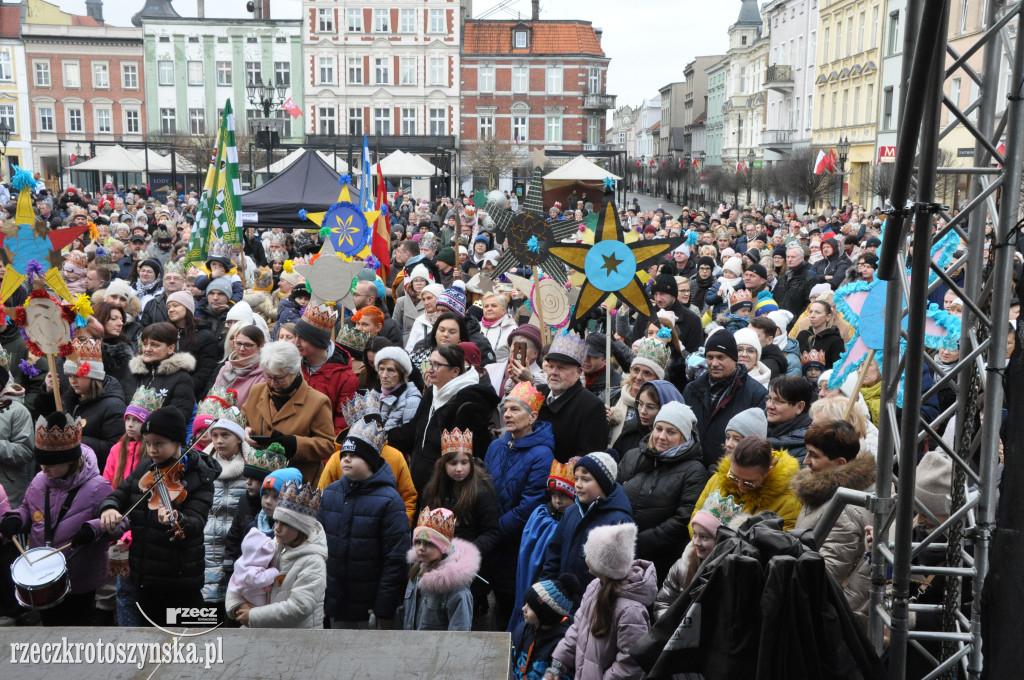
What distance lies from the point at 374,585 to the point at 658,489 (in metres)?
1.49

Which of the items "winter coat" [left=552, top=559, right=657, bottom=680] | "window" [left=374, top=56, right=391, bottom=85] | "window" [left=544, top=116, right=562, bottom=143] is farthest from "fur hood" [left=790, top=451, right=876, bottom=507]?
"window" [left=544, top=116, right=562, bottom=143]

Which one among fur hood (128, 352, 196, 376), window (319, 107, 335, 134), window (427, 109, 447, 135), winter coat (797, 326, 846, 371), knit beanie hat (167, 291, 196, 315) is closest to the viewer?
fur hood (128, 352, 196, 376)

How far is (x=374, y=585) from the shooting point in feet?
15.6

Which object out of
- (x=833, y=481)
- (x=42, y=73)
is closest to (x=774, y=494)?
(x=833, y=481)

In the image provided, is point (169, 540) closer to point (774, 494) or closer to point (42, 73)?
point (774, 494)

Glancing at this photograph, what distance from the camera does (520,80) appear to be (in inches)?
2537

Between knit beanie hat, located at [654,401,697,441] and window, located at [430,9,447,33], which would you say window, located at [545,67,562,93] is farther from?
knit beanie hat, located at [654,401,697,441]

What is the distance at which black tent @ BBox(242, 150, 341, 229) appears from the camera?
1559 centimetres

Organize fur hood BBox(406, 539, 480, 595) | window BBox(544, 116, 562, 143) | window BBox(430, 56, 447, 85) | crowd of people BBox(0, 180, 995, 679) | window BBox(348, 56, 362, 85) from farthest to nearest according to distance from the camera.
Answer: window BBox(544, 116, 562, 143) → window BBox(430, 56, 447, 85) → window BBox(348, 56, 362, 85) → fur hood BBox(406, 539, 480, 595) → crowd of people BBox(0, 180, 995, 679)

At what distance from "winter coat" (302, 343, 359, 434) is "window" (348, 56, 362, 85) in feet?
194

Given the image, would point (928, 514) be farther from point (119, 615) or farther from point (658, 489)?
point (119, 615)

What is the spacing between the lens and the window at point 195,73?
62.1 metres

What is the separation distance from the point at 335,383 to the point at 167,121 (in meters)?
62.4

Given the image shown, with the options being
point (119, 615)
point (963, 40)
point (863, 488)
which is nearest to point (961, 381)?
point (863, 488)
